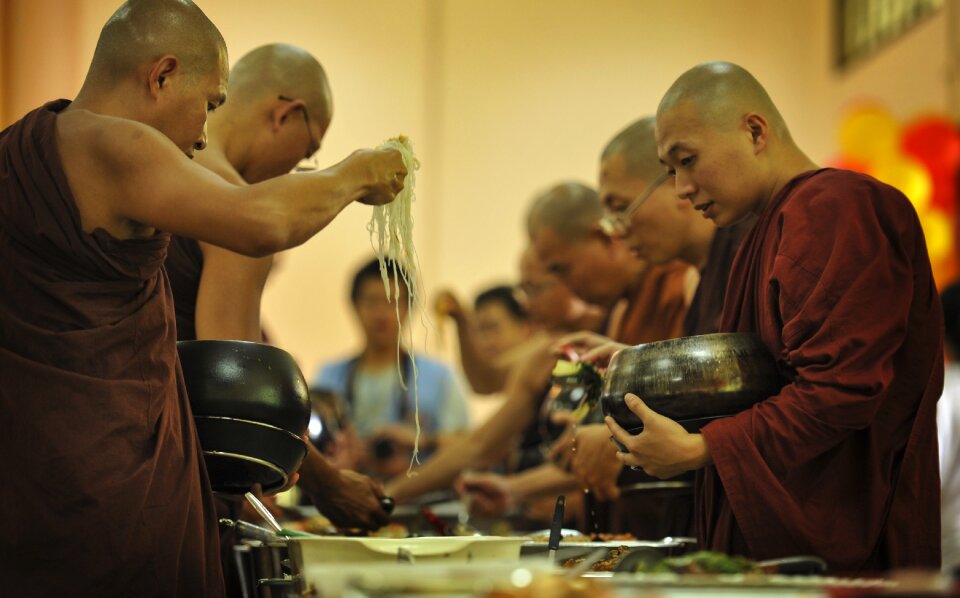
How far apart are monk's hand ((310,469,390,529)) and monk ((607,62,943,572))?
931 millimetres

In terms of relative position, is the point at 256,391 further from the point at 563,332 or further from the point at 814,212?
the point at 563,332

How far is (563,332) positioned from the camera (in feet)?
18.5

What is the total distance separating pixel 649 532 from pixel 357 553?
1831 millimetres

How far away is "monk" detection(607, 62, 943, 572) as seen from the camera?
2.47 metres

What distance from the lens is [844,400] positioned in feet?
7.98

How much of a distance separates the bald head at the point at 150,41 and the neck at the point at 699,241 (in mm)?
1821

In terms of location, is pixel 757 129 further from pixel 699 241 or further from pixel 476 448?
pixel 476 448

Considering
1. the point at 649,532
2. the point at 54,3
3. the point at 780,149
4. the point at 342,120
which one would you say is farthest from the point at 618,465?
the point at 342,120

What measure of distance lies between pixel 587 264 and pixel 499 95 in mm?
6050

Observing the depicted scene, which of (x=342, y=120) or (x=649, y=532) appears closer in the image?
(x=649, y=532)

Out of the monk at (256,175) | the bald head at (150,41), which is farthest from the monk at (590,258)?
the bald head at (150,41)

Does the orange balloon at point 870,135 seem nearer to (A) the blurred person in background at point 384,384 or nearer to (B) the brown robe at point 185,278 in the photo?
(A) the blurred person in background at point 384,384

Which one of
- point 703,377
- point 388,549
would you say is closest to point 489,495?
point 703,377

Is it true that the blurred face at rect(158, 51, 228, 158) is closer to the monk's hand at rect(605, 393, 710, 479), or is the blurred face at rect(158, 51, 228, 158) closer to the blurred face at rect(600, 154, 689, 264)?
the monk's hand at rect(605, 393, 710, 479)
